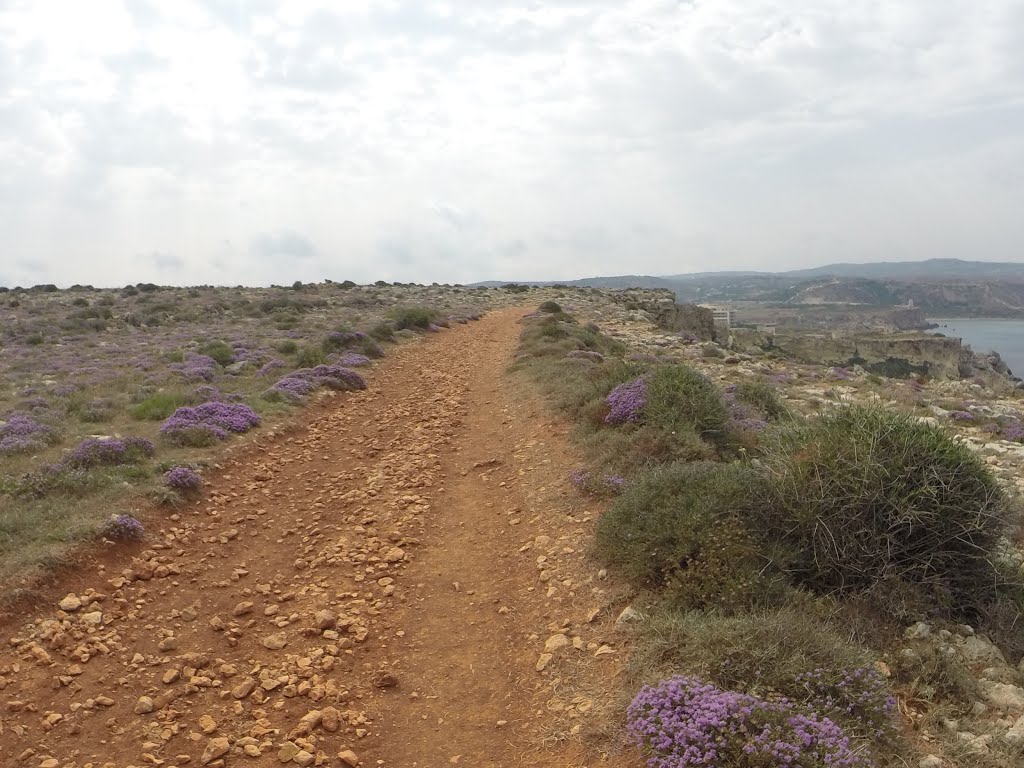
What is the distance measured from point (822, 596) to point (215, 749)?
15.8ft

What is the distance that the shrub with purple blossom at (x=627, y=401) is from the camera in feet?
34.1

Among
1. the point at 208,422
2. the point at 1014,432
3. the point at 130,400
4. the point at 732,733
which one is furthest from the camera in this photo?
the point at 130,400

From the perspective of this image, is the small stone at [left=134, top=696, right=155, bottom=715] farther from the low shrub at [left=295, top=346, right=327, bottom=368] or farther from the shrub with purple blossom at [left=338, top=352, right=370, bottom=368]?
the shrub with purple blossom at [left=338, top=352, right=370, bottom=368]

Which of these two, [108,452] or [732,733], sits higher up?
[108,452]

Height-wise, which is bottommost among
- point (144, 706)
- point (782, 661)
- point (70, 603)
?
point (144, 706)

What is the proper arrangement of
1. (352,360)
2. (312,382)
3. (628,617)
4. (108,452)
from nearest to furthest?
1. (628,617)
2. (108,452)
3. (312,382)
4. (352,360)

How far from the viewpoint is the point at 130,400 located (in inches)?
553

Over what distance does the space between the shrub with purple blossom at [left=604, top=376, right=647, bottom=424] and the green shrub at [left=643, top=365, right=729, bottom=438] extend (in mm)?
162

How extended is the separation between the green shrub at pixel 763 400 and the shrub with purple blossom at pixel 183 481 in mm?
9912

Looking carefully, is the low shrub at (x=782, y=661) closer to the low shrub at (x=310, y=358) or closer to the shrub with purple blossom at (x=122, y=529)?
the shrub with purple blossom at (x=122, y=529)

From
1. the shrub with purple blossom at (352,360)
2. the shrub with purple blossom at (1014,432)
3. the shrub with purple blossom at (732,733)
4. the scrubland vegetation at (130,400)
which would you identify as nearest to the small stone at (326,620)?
the scrubland vegetation at (130,400)

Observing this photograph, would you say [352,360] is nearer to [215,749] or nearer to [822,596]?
[215,749]

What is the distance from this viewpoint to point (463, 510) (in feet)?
29.1

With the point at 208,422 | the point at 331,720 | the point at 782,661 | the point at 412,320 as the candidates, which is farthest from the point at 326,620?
the point at 412,320
